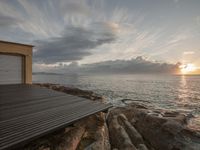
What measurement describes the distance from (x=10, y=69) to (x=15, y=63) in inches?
29.0

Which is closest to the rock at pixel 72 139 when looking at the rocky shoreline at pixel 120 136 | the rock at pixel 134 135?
the rocky shoreline at pixel 120 136

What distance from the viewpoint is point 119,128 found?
7.37m

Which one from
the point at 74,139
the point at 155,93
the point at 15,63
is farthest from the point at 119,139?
the point at 155,93

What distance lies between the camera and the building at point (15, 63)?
11.9 meters

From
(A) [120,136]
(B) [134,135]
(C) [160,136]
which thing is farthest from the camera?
(C) [160,136]

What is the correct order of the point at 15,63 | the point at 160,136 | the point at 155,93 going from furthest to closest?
the point at 155,93
the point at 15,63
the point at 160,136

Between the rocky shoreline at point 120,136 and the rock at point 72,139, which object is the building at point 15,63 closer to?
the rocky shoreline at point 120,136

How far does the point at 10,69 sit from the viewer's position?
1230cm

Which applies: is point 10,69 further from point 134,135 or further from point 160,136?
point 160,136

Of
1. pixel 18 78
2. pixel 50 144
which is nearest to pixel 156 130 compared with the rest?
pixel 50 144

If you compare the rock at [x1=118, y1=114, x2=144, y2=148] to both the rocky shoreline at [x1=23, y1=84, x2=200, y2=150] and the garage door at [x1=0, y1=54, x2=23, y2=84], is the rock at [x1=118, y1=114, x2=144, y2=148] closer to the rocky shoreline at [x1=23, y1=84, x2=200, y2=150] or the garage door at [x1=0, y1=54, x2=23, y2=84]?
the rocky shoreline at [x1=23, y1=84, x2=200, y2=150]

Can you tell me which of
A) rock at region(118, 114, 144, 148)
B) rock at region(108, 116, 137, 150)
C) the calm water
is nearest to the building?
rock at region(108, 116, 137, 150)

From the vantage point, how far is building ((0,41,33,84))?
469 inches

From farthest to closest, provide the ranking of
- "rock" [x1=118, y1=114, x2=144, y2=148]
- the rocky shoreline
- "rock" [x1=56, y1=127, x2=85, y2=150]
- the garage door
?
the garage door
"rock" [x1=118, y1=114, x2=144, y2=148]
the rocky shoreline
"rock" [x1=56, y1=127, x2=85, y2=150]
